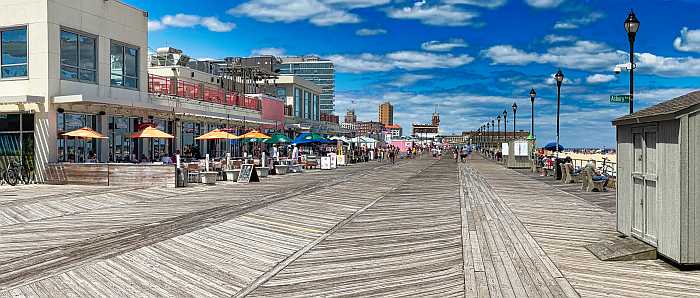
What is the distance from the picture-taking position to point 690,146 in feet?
24.1

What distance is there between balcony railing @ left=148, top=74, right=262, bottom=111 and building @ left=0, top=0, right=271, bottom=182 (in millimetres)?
1556

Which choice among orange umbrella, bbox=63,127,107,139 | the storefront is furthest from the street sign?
the storefront

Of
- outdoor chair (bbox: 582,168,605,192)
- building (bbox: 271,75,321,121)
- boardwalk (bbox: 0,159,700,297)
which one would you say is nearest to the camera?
boardwalk (bbox: 0,159,700,297)

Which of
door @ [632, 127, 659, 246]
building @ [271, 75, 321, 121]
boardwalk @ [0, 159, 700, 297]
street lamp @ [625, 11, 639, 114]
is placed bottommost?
boardwalk @ [0, 159, 700, 297]

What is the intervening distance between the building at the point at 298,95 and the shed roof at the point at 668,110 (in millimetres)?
58808

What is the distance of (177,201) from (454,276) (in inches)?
423

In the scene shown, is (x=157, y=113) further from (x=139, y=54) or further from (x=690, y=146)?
(x=690, y=146)

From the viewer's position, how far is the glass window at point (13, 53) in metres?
23.2

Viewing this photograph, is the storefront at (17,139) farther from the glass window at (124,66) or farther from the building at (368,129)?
the building at (368,129)

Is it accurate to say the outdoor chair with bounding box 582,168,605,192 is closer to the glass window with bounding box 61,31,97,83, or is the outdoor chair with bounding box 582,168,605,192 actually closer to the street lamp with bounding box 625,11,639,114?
the street lamp with bounding box 625,11,639,114

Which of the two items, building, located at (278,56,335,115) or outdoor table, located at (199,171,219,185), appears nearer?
outdoor table, located at (199,171,219,185)

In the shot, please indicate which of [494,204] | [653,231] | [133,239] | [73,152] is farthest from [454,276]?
[73,152]

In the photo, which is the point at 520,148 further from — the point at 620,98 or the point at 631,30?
the point at 631,30

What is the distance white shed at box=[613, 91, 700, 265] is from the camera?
7332 mm
